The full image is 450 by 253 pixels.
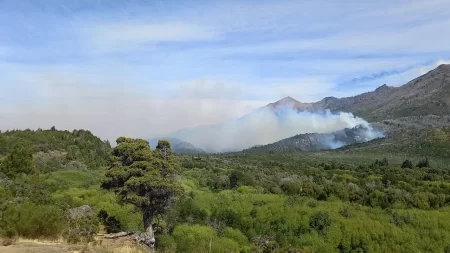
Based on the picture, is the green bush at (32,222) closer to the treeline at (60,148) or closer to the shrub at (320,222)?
the shrub at (320,222)

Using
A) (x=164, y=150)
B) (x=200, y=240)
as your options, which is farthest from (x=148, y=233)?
(x=164, y=150)

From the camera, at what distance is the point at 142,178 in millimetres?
22484

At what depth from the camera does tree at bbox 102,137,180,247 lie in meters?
22.8

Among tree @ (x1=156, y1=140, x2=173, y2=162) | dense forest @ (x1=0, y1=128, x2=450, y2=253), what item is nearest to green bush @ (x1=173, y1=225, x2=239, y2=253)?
dense forest @ (x1=0, y1=128, x2=450, y2=253)

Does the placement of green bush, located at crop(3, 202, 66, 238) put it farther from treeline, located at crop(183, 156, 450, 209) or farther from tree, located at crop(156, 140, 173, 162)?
treeline, located at crop(183, 156, 450, 209)

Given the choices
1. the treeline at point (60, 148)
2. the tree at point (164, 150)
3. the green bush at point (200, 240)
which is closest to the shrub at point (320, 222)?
the green bush at point (200, 240)

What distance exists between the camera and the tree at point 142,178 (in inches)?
899

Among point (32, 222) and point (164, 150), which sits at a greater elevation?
point (164, 150)

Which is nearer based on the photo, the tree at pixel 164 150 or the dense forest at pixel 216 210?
the dense forest at pixel 216 210

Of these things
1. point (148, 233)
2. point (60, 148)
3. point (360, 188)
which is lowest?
point (360, 188)

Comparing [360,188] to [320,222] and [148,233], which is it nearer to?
[320,222]

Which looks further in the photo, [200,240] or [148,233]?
[200,240]

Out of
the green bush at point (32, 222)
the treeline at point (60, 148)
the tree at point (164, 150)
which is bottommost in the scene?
the green bush at point (32, 222)

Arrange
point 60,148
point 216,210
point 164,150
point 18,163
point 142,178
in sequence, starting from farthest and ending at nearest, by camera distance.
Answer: point 60,148 → point 18,163 → point 216,210 → point 164,150 → point 142,178
